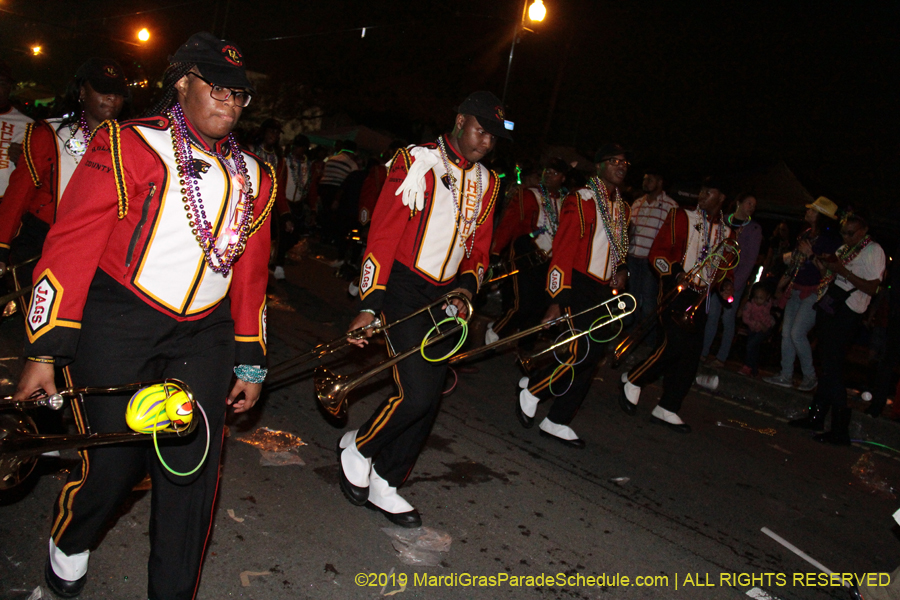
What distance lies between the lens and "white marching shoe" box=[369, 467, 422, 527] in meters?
3.86

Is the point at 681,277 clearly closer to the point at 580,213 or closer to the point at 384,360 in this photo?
the point at 580,213

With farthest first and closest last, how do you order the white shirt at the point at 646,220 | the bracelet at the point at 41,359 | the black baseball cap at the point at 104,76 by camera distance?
the white shirt at the point at 646,220 < the black baseball cap at the point at 104,76 < the bracelet at the point at 41,359

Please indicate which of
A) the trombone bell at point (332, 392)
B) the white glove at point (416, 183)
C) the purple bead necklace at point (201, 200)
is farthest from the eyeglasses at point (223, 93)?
the trombone bell at point (332, 392)

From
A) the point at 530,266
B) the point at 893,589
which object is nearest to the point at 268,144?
the point at 530,266

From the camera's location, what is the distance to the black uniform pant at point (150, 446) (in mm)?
2490

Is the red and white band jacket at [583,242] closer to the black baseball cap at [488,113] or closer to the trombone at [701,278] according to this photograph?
the trombone at [701,278]

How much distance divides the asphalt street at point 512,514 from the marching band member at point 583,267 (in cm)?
41

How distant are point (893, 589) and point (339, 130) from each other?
21.4 metres

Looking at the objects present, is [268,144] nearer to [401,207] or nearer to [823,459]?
[401,207]

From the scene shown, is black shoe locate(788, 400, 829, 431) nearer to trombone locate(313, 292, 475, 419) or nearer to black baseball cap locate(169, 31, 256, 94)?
trombone locate(313, 292, 475, 419)

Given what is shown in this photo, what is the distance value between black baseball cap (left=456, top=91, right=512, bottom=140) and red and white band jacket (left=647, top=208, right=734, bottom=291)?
3.02 metres

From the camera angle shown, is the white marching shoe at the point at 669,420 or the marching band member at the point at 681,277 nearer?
the marching band member at the point at 681,277

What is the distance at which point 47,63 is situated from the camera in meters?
45.6

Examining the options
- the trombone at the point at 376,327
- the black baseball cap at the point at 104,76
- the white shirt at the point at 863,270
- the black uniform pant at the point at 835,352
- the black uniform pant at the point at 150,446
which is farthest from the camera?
the white shirt at the point at 863,270
